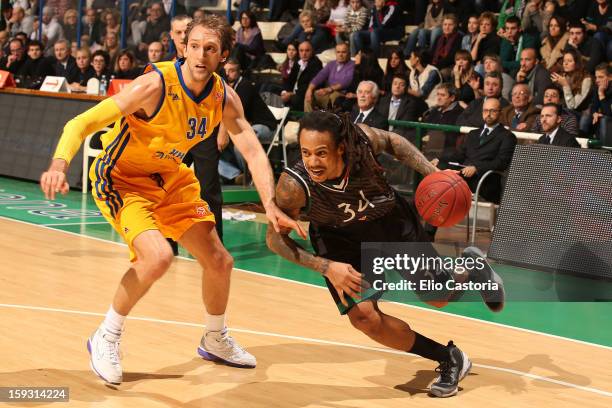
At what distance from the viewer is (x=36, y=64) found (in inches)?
619

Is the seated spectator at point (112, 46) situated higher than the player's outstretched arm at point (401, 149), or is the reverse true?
the seated spectator at point (112, 46)

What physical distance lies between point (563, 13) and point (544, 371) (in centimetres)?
718

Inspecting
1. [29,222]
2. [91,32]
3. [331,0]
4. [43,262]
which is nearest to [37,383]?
[43,262]

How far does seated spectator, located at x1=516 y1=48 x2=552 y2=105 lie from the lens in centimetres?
1089

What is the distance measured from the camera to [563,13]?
11625 mm

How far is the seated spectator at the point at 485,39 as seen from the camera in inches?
470

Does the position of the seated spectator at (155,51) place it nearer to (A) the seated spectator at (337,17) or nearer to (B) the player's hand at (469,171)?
(A) the seated spectator at (337,17)

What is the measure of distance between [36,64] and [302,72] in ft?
16.6

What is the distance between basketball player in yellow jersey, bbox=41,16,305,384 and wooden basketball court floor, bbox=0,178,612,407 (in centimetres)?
30

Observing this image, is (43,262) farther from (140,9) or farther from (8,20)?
(8,20)

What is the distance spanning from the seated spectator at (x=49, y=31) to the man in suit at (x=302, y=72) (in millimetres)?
5327

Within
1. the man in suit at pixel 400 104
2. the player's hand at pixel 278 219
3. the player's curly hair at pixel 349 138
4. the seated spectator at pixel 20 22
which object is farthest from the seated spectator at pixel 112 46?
the player's hand at pixel 278 219

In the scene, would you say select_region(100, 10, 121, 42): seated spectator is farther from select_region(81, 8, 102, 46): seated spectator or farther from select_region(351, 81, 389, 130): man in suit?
select_region(351, 81, 389, 130): man in suit

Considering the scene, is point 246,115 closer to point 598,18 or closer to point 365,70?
point 365,70
